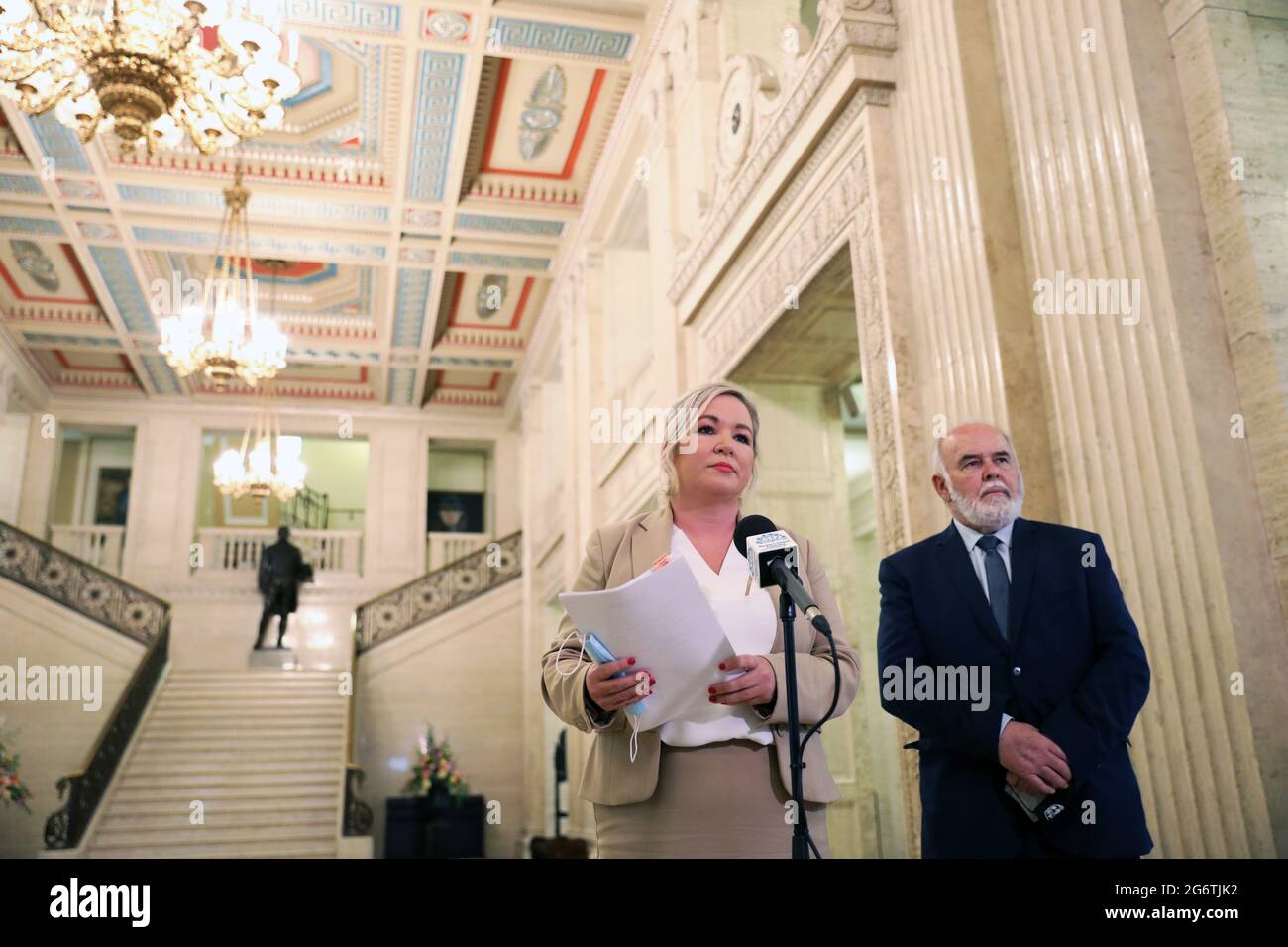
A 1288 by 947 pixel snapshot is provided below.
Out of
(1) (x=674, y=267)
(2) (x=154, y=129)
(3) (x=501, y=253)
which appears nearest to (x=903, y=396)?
(1) (x=674, y=267)

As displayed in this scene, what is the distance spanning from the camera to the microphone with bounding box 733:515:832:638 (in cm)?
175

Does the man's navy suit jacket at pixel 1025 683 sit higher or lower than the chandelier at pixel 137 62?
lower

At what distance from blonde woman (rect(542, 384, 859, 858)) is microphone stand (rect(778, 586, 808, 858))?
73 mm

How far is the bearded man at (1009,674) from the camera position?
2195 millimetres

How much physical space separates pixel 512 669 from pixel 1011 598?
43.8 feet

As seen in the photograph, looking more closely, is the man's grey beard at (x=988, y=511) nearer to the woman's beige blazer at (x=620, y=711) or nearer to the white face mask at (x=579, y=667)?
the woman's beige blazer at (x=620, y=711)

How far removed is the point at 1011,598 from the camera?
238 cm

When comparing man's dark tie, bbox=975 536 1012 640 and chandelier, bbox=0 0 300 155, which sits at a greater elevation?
chandelier, bbox=0 0 300 155

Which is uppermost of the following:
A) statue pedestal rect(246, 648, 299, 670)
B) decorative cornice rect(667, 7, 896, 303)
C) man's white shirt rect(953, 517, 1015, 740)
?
decorative cornice rect(667, 7, 896, 303)

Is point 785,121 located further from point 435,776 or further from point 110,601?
point 110,601

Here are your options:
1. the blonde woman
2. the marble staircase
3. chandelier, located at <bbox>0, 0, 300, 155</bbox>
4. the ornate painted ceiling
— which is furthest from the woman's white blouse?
the marble staircase

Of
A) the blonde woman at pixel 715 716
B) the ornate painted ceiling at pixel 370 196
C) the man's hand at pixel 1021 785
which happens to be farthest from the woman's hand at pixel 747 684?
the ornate painted ceiling at pixel 370 196

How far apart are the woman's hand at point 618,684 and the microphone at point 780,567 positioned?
0.89 feet

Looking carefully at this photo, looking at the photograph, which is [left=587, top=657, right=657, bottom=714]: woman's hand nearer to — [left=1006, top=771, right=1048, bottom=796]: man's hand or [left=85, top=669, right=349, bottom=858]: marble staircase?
[left=1006, top=771, right=1048, bottom=796]: man's hand
